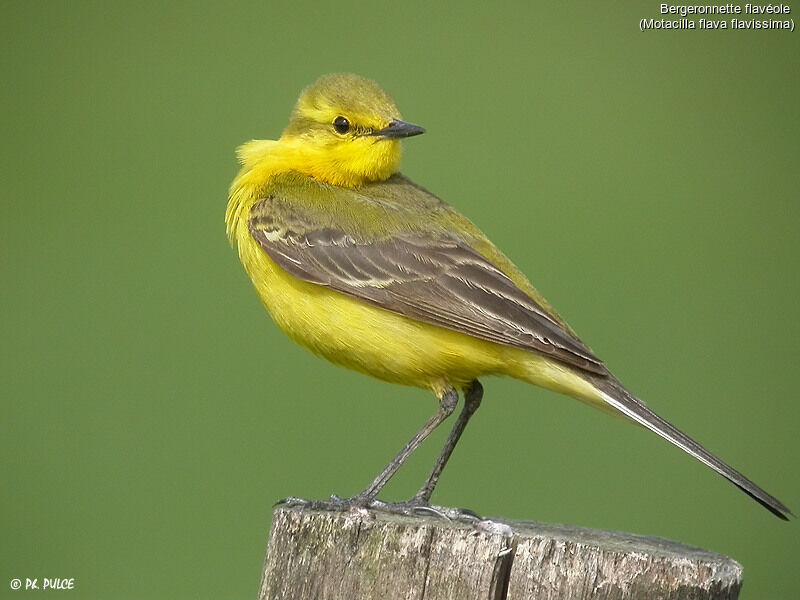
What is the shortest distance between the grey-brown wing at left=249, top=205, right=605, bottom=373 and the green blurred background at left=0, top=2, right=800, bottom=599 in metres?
2.31

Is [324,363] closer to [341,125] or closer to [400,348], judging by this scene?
[341,125]

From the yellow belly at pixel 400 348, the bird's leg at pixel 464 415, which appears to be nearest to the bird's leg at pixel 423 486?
the bird's leg at pixel 464 415

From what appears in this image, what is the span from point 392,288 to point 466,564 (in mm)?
Result: 2040

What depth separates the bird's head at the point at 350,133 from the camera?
7.36 m

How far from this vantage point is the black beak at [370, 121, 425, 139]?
23.7 feet

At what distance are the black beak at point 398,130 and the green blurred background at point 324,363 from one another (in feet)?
8.49

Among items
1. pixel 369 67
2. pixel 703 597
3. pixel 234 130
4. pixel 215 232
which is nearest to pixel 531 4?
pixel 369 67

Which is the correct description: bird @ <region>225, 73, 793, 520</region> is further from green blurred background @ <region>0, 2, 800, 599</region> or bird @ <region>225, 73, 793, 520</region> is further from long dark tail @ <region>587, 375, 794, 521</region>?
green blurred background @ <region>0, 2, 800, 599</region>

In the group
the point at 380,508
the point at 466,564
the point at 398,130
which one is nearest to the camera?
the point at 466,564

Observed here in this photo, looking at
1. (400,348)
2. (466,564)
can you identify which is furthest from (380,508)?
(466,564)

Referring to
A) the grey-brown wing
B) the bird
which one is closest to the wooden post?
the bird

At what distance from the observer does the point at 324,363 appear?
1066cm

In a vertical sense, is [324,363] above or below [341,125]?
below

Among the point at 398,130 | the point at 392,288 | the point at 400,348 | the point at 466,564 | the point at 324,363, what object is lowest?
the point at 466,564
